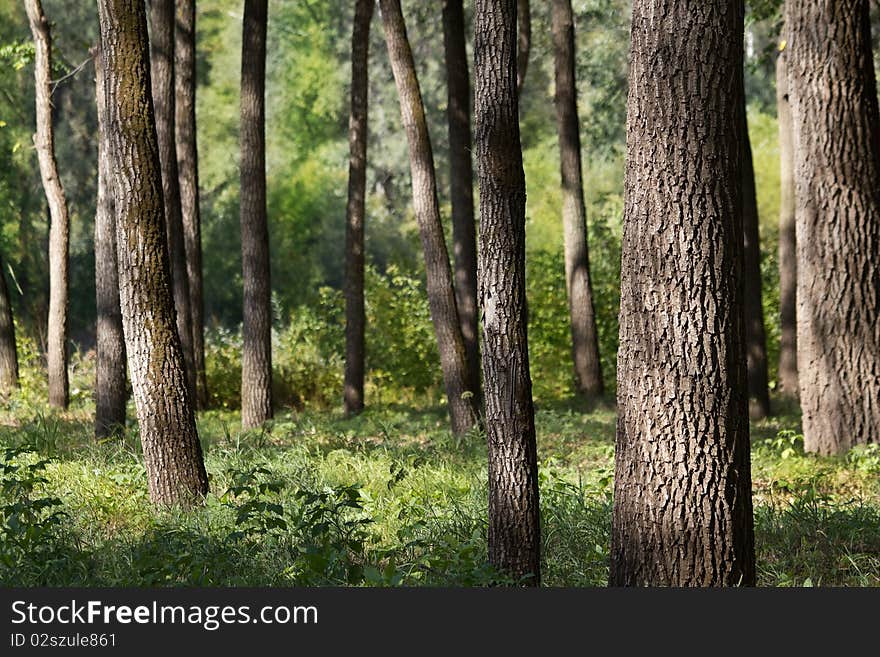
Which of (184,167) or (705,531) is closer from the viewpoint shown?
(705,531)

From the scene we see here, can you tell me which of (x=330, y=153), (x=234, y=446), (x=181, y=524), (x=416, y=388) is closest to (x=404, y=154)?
(x=330, y=153)

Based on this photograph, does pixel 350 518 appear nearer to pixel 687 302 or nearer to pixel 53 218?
pixel 687 302

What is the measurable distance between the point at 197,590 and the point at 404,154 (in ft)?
119

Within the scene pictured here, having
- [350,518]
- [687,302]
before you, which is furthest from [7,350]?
[687,302]

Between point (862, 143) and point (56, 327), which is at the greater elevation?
point (862, 143)

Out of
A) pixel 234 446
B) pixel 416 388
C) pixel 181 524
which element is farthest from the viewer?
pixel 416 388

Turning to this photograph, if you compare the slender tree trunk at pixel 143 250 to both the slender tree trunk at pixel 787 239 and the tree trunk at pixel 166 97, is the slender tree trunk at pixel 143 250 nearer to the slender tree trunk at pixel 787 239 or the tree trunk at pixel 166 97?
the tree trunk at pixel 166 97

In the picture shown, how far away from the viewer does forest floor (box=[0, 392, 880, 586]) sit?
6.20 meters

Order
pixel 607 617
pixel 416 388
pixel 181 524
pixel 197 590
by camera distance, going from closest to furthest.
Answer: pixel 607 617 < pixel 197 590 < pixel 181 524 < pixel 416 388

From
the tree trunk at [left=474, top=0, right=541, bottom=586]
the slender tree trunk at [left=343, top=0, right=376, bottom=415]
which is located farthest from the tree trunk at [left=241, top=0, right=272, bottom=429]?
the tree trunk at [left=474, top=0, right=541, bottom=586]

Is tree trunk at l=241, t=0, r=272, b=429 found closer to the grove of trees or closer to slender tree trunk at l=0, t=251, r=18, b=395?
the grove of trees

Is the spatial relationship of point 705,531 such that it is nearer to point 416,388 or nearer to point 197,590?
point 197,590

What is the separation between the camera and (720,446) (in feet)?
16.1

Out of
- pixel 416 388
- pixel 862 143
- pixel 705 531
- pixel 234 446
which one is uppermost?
pixel 862 143
